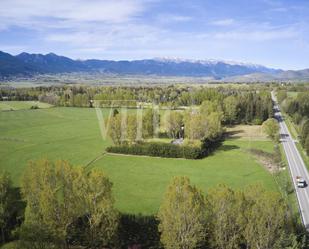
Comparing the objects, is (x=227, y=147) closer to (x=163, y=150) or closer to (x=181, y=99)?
(x=163, y=150)

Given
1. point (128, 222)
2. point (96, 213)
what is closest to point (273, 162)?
point (128, 222)

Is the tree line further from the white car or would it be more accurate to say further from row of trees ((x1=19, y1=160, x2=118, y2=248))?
the white car

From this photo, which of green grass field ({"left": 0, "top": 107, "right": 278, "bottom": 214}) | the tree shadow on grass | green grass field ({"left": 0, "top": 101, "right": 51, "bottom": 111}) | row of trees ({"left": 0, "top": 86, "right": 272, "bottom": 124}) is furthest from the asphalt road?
green grass field ({"left": 0, "top": 101, "right": 51, "bottom": 111})

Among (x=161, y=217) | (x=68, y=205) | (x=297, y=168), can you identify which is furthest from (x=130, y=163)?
(x=161, y=217)

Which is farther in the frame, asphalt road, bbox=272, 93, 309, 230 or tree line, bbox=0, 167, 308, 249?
asphalt road, bbox=272, 93, 309, 230

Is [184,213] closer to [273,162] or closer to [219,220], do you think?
[219,220]

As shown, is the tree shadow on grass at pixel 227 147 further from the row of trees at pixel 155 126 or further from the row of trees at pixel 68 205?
the row of trees at pixel 68 205
